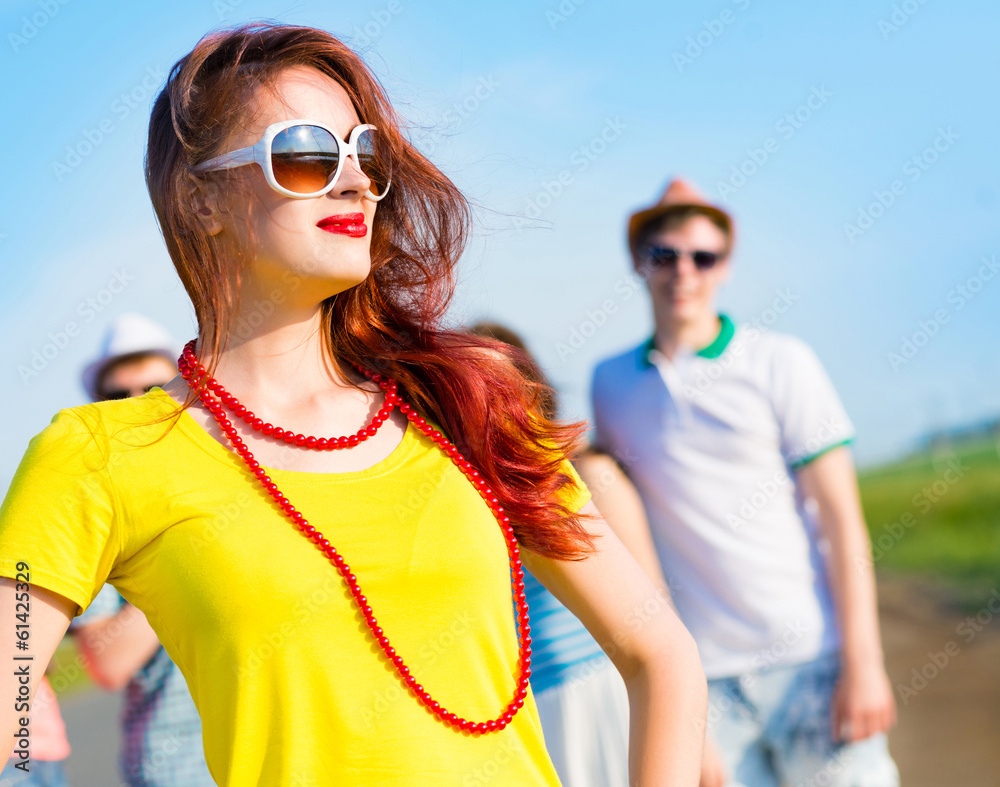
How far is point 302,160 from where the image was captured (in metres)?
1.42

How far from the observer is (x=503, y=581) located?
4.56 ft

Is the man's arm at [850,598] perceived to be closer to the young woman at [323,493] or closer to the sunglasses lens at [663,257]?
the sunglasses lens at [663,257]

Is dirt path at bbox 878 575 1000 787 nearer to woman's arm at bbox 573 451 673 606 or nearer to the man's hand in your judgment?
the man's hand

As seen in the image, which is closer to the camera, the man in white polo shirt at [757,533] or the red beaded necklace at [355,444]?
the red beaded necklace at [355,444]

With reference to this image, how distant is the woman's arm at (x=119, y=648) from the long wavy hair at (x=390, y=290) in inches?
56.5

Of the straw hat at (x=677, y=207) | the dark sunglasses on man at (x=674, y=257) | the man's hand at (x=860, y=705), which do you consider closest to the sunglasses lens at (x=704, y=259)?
the dark sunglasses on man at (x=674, y=257)

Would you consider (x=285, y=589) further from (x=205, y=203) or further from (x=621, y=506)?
(x=621, y=506)

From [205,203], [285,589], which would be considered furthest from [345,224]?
[285,589]

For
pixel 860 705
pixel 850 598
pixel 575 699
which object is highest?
pixel 850 598

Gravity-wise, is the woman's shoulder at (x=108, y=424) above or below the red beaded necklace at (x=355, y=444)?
above

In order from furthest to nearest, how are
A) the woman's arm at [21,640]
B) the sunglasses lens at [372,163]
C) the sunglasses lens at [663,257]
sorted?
the sunglasses lens at [663,257]
the sunglasses lens at [372,163]
the woman's arm at [21,640]

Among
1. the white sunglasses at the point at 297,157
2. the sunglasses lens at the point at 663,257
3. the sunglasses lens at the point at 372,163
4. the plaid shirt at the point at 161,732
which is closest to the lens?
the white sunglasses at the point at 297,157

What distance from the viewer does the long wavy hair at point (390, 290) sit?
1493 millimetres

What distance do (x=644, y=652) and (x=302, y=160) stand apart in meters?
0.90
